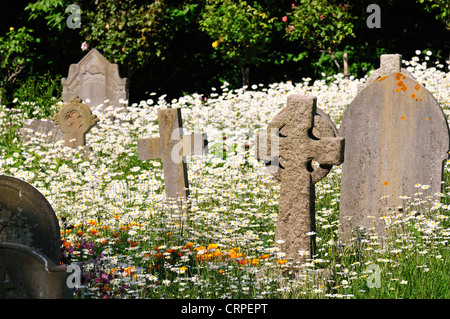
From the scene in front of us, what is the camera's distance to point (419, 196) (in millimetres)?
5230

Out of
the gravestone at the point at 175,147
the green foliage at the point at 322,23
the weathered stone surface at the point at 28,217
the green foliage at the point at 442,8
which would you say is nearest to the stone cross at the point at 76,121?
the gravestone at the point at 175,147

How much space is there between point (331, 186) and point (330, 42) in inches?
270

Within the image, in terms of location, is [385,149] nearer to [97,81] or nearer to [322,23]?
[97,81]

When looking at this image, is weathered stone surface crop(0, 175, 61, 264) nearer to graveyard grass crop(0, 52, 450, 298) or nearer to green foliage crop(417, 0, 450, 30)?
graveyard grass crop(0, 52, 450, 298)

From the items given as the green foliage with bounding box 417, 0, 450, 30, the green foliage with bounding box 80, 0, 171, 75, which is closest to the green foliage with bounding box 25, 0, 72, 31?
the green foliage with bounding box 80, 0, 171, 75

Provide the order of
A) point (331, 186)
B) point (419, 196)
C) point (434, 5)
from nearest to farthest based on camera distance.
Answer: point (419, 196)
point (331, 186)
point (434, 5)

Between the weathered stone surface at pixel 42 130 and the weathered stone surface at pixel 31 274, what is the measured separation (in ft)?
21.4

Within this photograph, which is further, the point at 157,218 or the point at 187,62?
the point at 187,62

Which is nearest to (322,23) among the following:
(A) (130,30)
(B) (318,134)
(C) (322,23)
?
(C) (322,23)

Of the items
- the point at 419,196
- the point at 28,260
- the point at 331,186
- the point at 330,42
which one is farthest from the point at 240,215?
the point at 330,42

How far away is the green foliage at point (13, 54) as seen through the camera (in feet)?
42.4
